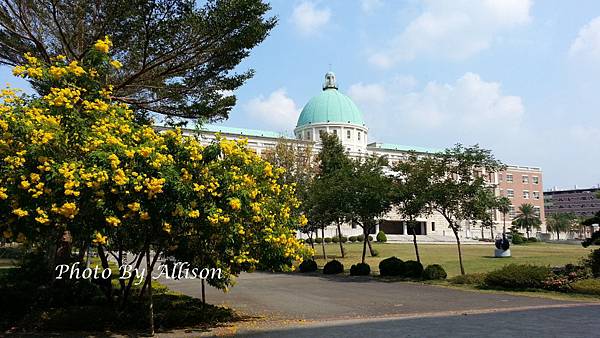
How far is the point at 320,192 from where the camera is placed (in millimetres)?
33375

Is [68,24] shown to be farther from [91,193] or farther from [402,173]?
[402,173]

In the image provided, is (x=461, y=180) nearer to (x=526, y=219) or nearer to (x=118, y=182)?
(x=118, y=182)

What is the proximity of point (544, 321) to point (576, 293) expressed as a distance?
7.84 metres

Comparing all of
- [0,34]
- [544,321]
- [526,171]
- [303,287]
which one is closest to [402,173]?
[303,287]

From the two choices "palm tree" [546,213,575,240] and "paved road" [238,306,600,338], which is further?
"palm tree" [546,213,575,240]

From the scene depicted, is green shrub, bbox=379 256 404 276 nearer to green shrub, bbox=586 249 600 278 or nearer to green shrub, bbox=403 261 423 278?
green shrub, bbox=403 261 423 278

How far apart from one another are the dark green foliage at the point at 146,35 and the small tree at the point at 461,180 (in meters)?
12.5

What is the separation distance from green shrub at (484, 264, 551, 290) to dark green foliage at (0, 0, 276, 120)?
14.2 m

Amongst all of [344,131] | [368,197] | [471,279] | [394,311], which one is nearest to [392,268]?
[368,197]

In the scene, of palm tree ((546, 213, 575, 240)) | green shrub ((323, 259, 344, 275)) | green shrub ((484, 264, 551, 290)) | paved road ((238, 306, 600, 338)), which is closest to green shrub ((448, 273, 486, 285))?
green shrub ((484, 264, 551, 290))

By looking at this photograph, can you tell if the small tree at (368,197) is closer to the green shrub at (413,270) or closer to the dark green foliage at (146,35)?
the green shrub at (413,270)

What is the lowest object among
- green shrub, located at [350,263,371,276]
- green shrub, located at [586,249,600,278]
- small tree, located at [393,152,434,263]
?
green shrub, located at [350,263,371,276]

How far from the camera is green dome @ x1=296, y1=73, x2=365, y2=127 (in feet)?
318

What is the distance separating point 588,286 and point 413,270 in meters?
9.20
